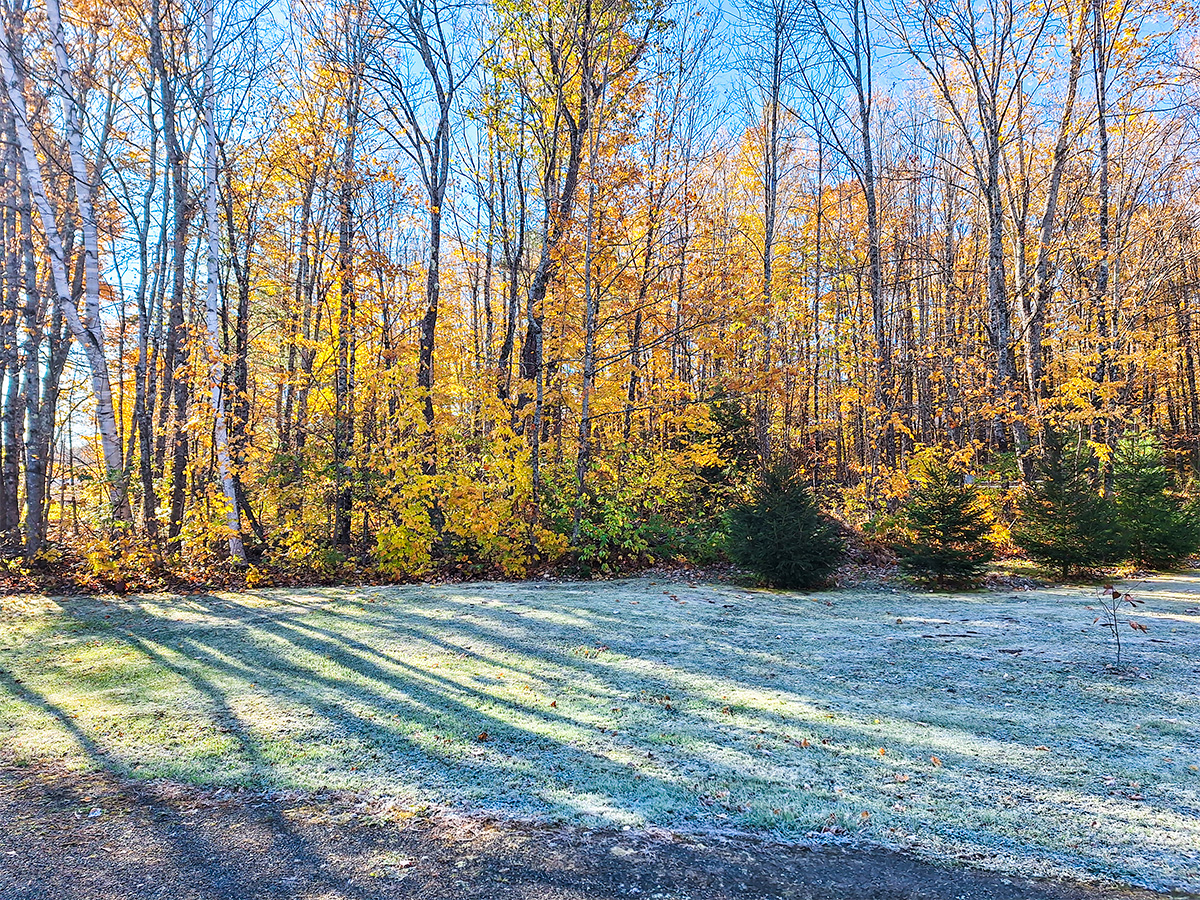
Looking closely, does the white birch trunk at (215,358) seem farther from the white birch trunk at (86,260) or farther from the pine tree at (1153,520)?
the pine tree at (1153,520)

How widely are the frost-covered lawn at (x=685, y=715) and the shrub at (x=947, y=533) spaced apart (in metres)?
1.19

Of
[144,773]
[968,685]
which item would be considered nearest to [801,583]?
[968,685]

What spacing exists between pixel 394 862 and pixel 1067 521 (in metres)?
8.61

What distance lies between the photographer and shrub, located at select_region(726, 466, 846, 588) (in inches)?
305

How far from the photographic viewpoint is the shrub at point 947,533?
24.4ft

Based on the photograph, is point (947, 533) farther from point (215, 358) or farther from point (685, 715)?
point (215, 358)

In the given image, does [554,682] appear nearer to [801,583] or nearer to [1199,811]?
[1199,811]

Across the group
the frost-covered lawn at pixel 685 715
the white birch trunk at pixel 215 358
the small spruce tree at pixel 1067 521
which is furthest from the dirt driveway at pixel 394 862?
the small spruce tree at pixel 1067 521

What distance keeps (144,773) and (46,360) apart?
38.3ft

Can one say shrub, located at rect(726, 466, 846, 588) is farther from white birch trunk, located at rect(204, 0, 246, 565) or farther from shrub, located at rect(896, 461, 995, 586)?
white birch trunk, located at rect(204, 0, 246, 565)

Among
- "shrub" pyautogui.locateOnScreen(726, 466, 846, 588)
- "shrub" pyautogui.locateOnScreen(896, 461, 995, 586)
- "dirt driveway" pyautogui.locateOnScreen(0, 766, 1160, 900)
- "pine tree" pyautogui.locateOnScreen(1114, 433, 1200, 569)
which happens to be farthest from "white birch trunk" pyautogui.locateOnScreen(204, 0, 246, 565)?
"pine tree" pyautogui.locateOnScreen(1114, 433, 1200, 569)

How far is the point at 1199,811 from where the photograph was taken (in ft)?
8.09

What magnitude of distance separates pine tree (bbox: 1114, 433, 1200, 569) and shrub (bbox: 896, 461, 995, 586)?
226 cm

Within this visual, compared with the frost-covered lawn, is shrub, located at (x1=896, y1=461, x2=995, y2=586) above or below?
above
